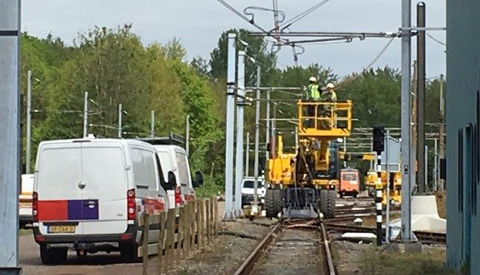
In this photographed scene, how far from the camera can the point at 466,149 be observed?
18.2 meters

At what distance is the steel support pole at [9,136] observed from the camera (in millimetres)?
12031

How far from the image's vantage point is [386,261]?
23.2 meters

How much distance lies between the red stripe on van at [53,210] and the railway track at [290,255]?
3292 millimetres

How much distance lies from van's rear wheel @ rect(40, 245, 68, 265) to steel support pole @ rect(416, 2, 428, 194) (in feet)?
72.4

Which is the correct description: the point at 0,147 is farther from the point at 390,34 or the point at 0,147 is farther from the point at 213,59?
the point at 213,59

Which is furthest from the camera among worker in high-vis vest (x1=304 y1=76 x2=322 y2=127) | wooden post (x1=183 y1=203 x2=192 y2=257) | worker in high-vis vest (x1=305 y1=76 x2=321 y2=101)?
worker in high-vis vest (x1=305 y1=76 x2=321 y2=101)

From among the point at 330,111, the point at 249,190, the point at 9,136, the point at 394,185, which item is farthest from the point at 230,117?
the point at 9,136

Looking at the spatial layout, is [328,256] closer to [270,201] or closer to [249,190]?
[270,201]

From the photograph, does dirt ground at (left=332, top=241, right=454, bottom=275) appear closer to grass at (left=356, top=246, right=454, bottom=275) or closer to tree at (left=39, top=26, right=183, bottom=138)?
grass at (left=356, top=246, right=454, bottom=275)

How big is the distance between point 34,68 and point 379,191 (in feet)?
196

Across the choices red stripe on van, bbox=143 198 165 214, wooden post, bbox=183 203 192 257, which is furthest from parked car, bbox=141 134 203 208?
red stripe on van, bbox=143 198 165 214

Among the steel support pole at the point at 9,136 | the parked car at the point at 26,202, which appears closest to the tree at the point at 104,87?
the parked car at the point at 26,202

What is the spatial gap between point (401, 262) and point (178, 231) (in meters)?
4.20

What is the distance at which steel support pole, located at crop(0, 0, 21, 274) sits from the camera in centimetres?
1203
